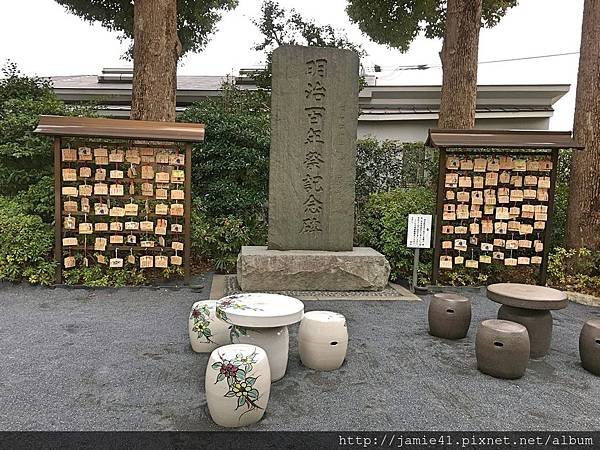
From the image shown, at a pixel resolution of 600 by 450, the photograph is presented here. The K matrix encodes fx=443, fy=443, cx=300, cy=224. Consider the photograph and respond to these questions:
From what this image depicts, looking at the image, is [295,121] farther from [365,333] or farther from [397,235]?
[365,333]

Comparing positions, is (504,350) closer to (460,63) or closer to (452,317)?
(452,317)

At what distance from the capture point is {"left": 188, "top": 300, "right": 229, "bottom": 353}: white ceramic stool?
3.82 metres

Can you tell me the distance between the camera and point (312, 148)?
20.4ft

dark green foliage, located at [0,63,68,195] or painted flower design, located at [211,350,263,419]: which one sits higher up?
dark green foliage, located at [0,63,68,195]

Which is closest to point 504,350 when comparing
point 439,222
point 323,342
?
point 323,342

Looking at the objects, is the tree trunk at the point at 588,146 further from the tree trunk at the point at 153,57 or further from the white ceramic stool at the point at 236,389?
the tree trunk at the point at 153,57

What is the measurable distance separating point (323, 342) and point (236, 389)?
3.48 ft

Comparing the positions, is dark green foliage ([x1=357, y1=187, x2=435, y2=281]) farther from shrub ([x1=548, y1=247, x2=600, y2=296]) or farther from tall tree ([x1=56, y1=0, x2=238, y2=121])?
tall tree ([x1=56, y1=0, x2=238, y2=121])

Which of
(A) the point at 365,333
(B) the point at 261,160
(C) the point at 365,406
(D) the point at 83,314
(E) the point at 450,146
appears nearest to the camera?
(C) the point at 365,406

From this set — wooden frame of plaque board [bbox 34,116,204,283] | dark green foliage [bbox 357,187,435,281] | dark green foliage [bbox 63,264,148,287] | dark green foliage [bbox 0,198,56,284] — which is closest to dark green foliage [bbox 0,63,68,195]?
wooden frame of plaque board [bbox 34,116,204,283]

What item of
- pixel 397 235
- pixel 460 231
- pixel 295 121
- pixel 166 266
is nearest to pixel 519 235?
pixel 460 231

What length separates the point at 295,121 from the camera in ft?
20.1

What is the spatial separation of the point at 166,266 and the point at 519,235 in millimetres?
5197

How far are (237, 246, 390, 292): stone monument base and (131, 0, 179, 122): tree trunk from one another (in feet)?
10.2
